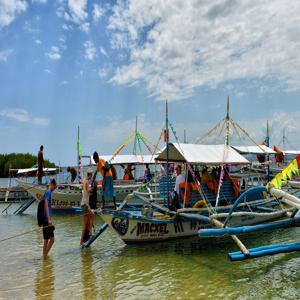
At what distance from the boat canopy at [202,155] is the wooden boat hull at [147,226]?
1930 mm

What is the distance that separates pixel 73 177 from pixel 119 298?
1793cm

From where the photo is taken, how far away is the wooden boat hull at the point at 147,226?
10.3m

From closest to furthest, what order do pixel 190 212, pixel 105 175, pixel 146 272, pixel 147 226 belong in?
pixel 146 272 < pixel 147 226 < pixel 190 212 < pixel 105 175

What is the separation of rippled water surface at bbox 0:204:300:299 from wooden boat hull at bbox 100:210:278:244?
29 centimetres

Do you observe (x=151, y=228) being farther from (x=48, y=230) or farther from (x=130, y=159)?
(x=130, y=159)

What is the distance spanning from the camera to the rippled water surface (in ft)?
23.8

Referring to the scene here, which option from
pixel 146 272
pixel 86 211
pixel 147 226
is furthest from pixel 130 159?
pixel 146 272

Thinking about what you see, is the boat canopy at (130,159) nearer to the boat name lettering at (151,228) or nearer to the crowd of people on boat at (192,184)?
the crowd of people on boat at (192,184)

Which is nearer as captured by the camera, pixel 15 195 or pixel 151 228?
pixel 151 228

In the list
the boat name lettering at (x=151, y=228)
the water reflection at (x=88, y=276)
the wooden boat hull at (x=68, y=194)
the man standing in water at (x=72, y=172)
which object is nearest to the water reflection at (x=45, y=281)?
the water reflection at (x=88, y=276)

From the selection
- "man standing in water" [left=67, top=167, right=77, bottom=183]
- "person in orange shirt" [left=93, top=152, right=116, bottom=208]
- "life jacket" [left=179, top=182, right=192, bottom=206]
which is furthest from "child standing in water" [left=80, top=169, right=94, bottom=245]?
"man standing in water" [left=67, top=167, right=77, bottom=183]

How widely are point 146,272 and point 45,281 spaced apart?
2.34 meters

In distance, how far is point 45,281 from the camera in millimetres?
8125

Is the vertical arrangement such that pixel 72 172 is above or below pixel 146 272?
above
